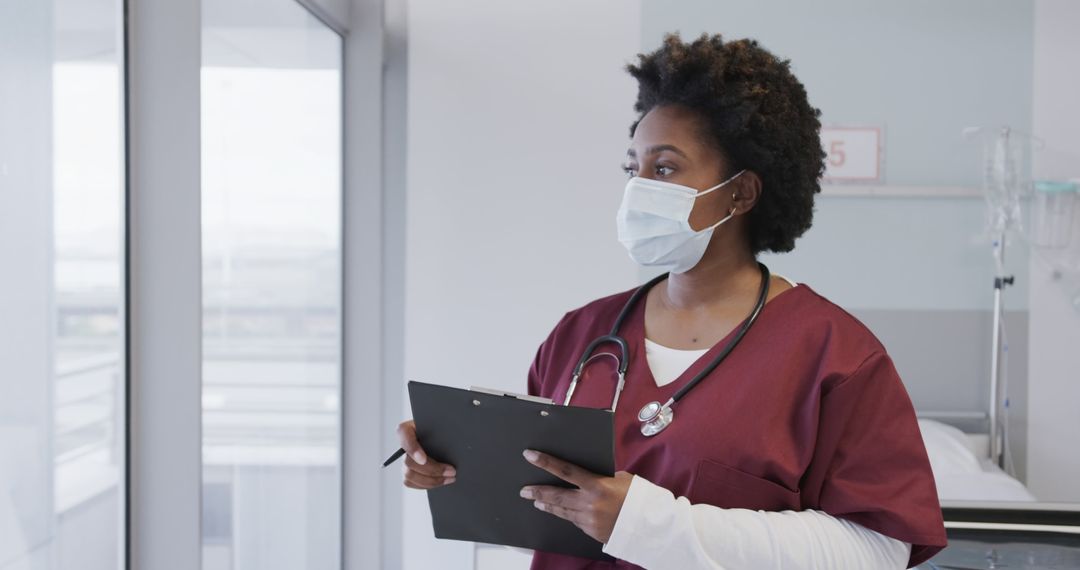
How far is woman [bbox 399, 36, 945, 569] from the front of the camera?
3.14ft

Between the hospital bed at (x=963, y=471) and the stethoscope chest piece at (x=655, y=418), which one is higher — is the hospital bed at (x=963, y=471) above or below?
below

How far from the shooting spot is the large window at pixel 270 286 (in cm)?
182

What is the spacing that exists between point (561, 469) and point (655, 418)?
169 millimetres

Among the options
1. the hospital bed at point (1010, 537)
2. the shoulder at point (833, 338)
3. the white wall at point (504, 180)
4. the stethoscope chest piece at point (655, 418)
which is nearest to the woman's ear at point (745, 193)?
the shoulder at point (833, 338)

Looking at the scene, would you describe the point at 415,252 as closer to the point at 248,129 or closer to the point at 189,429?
the point at 248,129

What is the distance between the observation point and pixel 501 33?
2.61 metres

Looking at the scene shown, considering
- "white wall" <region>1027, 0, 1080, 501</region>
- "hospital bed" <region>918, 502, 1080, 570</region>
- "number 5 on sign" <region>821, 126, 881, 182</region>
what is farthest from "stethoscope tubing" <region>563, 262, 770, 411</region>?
"white wall" <region>1027, 0, 1080, 501</region>

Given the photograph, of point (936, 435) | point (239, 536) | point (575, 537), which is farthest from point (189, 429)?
point (936, 435)

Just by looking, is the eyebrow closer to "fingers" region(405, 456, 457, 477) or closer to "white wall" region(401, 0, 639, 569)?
"fingers" region(405, 456, 457, 477)

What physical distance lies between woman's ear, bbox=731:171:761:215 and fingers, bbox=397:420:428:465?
54 cm

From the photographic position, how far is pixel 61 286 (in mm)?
1188

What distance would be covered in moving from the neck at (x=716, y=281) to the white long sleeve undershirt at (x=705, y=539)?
0.32m

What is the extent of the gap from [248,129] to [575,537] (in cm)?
132

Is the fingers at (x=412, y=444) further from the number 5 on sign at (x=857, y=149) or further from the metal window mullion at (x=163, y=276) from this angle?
the number 5 on sign at (x=857, y=149)
